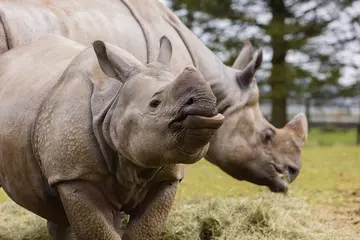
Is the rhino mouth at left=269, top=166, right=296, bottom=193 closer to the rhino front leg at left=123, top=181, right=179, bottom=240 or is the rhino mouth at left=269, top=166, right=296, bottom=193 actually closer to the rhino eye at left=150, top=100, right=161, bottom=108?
the rhino front leg at left=123, top=181, right=179, bottom=240

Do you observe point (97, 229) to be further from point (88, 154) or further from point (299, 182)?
point (299, 182)

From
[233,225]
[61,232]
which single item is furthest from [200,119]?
[233,225]

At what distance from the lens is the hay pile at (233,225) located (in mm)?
4219

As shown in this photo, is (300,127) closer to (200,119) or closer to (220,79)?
(220,79)

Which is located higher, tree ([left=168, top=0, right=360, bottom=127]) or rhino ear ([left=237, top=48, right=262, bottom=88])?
rhino ear ([left=237, top=48, right=262, bottom=88])

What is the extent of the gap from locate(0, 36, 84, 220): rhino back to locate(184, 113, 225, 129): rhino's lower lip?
1.00m

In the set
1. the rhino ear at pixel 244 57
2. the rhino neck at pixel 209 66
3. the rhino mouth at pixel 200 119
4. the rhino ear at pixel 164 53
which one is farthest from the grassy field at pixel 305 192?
the rhino mouth at pixel 200 119

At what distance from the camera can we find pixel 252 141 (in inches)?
190

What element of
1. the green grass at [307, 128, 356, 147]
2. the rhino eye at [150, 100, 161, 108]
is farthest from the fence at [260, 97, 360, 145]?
the rhino eye at [150, 100, 161, 108]

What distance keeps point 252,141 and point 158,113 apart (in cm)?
239

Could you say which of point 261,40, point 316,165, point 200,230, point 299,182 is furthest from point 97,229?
point 261,40

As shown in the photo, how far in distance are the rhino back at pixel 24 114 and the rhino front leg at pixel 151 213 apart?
0.42 metres

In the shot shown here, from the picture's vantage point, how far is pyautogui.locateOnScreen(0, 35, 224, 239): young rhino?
2455mm

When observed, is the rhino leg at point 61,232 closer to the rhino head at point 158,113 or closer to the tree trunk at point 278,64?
the rhino head at point 158,113
